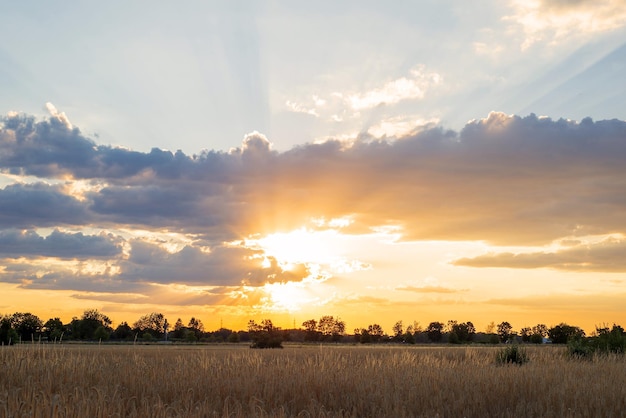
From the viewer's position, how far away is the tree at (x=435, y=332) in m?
171

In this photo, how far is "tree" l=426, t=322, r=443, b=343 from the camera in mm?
170625

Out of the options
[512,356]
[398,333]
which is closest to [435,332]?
[398,333]

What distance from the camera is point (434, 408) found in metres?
15.0

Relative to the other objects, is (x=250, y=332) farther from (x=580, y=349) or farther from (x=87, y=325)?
(x=580, y=349)

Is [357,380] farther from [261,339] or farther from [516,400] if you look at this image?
[261,339]

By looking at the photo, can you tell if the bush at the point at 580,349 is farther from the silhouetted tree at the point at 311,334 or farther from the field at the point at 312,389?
the silhouetted tree at the point at 311,334

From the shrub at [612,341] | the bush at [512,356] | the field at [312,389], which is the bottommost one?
the field at [312,389]

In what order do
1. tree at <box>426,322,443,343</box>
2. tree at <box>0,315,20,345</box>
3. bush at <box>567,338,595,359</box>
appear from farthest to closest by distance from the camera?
1. tree at <box>426,322,443,343</box>
2. tree at <box>0,315,20,345</box>
3. bush at <box>567,338,595,359</box>

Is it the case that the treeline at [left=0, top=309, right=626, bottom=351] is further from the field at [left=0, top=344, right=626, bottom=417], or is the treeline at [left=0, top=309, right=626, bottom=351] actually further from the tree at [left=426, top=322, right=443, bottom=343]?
the field at [left=0, top=344, right=626, bottom=417]

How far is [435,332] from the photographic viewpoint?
17112 cm

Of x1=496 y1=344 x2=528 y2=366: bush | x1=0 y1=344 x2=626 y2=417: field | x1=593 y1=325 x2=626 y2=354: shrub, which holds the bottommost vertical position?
x1=0 y1=344 x2=626 y2=417: field

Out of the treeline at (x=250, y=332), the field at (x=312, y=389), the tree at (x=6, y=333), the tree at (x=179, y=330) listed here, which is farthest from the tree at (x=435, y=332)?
the field at (x=312, y=389)

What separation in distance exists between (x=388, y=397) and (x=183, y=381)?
20.5ft

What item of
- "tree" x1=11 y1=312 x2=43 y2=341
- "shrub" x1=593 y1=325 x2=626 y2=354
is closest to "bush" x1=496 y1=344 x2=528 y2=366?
"shrub" x1=593 y1=325 x2=626 y2=354
